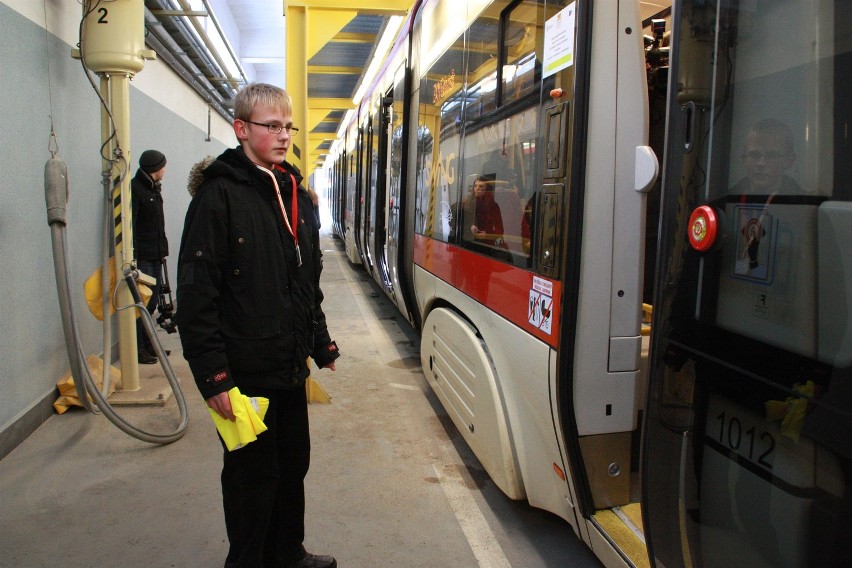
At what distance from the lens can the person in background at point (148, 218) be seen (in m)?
5.21

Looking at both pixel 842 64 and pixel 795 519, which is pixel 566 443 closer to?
pixel 795 519

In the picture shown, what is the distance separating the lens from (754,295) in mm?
1382

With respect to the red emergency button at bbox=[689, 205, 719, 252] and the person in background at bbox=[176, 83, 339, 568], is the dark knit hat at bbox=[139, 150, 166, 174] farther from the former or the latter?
the red emergency button at bbox=[689, 205, 719, 252]

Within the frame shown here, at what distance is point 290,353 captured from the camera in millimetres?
2082

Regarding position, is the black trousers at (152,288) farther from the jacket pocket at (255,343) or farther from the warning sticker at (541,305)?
the warning sticker at (541,305)

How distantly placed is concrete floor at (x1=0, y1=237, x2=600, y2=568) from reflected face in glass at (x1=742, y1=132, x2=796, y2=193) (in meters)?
1.90

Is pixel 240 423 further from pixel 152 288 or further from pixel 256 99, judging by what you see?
pixel 152 288

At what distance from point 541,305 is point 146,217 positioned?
4129mm

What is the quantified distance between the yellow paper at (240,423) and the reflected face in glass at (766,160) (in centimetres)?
153

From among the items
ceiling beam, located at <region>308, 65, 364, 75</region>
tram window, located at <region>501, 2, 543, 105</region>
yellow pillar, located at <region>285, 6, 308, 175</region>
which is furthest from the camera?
ceiling beam, located at <region>308, 65, 364, 75</region>

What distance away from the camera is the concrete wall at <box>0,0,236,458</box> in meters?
3.47

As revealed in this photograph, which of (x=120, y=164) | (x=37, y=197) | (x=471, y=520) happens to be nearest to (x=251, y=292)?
(x=471, y=520)

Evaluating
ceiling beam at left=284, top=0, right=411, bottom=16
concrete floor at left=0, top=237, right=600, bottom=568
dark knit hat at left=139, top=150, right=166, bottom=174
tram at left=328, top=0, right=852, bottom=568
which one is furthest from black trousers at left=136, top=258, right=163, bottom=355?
tram at left=328, top=0, right=852, bottom=568

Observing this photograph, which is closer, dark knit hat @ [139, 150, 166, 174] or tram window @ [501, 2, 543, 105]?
tram window @ [501, 2, 543, 105]
